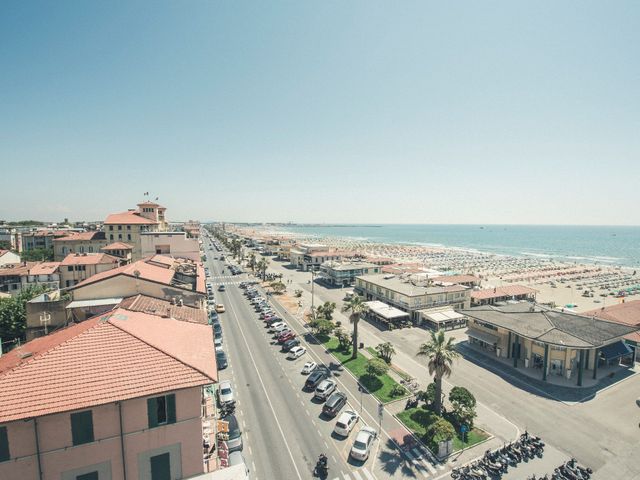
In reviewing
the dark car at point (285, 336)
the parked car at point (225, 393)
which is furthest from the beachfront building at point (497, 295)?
the parked car at point (225, 393)

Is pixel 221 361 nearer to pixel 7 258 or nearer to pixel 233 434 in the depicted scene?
pixel 233 434

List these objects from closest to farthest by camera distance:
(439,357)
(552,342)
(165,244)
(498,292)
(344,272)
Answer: (439,357), (552,342), (165,244), (498,292), (344,272)

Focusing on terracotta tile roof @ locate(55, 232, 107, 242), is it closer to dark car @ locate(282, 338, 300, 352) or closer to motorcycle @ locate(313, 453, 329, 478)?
dark car @ locate(282, 338, 300, 352)

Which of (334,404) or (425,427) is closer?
(425,427)

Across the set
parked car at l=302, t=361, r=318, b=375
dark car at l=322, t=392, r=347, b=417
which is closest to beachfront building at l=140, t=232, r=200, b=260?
parked car at l=302, t=361, r=318, b=375

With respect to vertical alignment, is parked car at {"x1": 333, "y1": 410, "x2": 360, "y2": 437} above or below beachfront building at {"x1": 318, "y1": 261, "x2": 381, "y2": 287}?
below

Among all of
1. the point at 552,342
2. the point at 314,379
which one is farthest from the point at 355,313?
the point at 552,342

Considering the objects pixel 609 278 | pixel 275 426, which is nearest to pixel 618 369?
pixel 275 426
